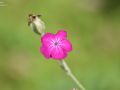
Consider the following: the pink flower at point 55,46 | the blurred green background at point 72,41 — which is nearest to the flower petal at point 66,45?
the pink flower at point 55,46

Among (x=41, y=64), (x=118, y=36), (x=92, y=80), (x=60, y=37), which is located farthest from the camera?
(x=118, y=36)

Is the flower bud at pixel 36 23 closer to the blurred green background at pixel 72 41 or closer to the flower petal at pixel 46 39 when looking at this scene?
the flower petal at pixel 46 39

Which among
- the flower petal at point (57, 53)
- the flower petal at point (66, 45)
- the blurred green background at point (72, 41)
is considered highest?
the blurred green background at point (72, 41)

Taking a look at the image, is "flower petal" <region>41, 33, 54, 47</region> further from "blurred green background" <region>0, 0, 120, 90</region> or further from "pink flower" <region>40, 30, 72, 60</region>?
"blurred green background" <region>0, 0, 120, 90</region>

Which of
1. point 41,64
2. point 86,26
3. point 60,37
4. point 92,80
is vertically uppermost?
point 86,26

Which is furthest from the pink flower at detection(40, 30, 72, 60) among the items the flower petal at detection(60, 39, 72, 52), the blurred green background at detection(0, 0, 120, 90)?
the blurred green background at detection(0, 0, 120, 90)

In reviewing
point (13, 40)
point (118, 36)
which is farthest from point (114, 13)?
point (13, 40)

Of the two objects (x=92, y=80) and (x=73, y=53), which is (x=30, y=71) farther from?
(x=92, y=80)
